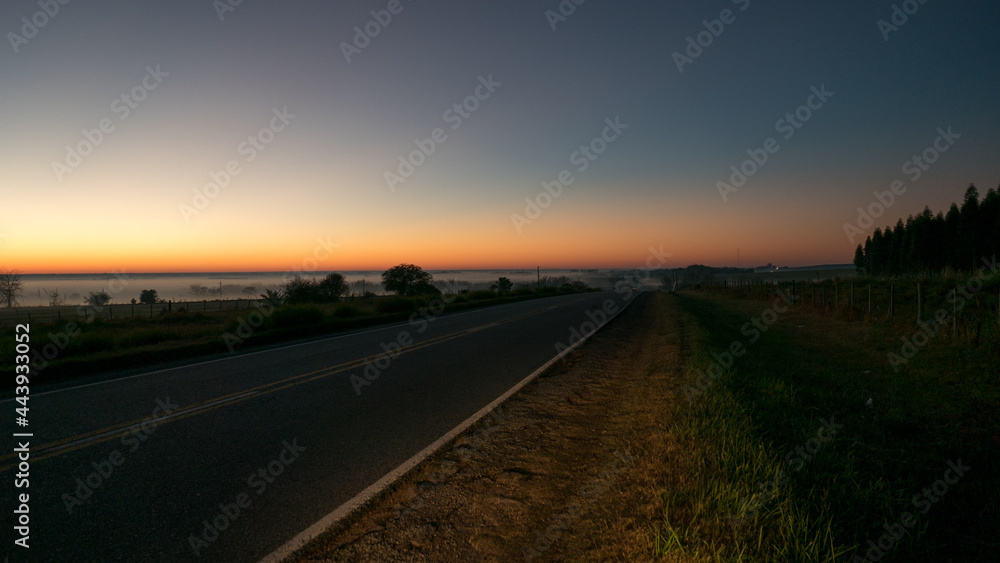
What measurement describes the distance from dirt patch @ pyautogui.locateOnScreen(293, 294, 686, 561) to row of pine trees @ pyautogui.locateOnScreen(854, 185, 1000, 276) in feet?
167

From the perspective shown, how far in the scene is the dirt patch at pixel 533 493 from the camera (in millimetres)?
3148

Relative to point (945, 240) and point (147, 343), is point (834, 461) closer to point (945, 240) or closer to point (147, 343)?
point (147, 343)

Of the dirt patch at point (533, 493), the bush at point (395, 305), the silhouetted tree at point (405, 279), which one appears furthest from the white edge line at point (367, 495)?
the silhouetted tree at point (405, 279)

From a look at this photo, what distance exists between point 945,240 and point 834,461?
83.9 meters

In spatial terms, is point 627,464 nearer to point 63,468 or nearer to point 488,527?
point 488,527

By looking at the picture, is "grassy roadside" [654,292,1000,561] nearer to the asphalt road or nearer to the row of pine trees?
the asphalt road

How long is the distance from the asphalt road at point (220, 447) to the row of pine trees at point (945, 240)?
172 ft

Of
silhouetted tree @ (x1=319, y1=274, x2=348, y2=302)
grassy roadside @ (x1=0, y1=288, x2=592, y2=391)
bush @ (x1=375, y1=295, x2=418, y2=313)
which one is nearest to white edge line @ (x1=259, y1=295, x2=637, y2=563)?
grassy roadside @ (x1=0, y1=288, x2=592, y2=391)

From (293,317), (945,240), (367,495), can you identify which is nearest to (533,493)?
(367,495)

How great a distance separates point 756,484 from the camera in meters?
3.70

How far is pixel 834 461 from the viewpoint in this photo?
5027 millimetres

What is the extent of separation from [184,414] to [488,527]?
4.74 m

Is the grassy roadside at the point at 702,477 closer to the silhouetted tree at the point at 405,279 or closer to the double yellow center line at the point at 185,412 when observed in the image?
the double yellow center line at the point at 185,412

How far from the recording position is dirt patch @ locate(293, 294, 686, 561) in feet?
10.3
